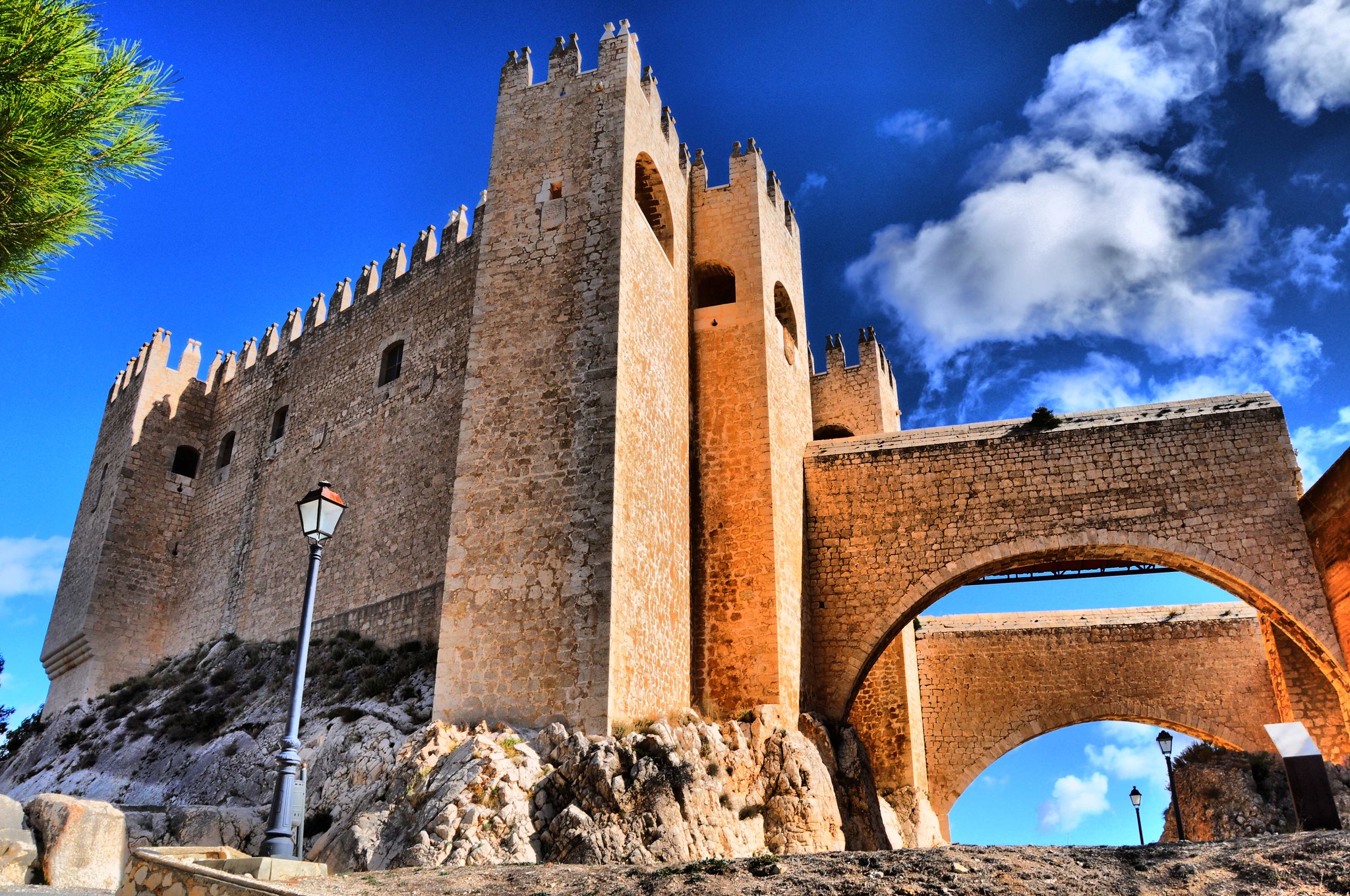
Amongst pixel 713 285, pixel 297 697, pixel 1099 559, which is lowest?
pixel 297 697

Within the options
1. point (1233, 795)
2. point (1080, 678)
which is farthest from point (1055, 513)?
point (1080, 678)

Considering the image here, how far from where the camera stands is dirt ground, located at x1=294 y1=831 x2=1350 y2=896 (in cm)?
537

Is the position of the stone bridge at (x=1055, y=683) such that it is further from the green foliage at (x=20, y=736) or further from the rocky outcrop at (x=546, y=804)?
the green foliage at (x=20, y=736)

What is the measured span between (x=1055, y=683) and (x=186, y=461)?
19.2 m

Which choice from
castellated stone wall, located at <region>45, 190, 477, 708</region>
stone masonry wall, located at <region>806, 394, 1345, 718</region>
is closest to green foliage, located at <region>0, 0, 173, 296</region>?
castellated stone wall, located at <region>45, 190, 477, 708</region>

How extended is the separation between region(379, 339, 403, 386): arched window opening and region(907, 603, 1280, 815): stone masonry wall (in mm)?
10164

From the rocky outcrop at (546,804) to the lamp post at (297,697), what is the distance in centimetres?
189

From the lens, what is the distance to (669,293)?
14.5 metres

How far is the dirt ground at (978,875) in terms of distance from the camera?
17.6 feet

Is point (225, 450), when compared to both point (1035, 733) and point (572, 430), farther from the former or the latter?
point (1035, 733)

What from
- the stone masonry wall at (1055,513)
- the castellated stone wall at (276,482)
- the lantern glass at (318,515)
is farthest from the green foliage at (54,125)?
the stone masonry wall at (1055,513)

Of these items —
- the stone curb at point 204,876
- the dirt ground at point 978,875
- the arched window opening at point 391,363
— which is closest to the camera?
the dirt ground at point 978,875

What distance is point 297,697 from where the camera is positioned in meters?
7.09

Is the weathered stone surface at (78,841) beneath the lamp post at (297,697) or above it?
beneath
